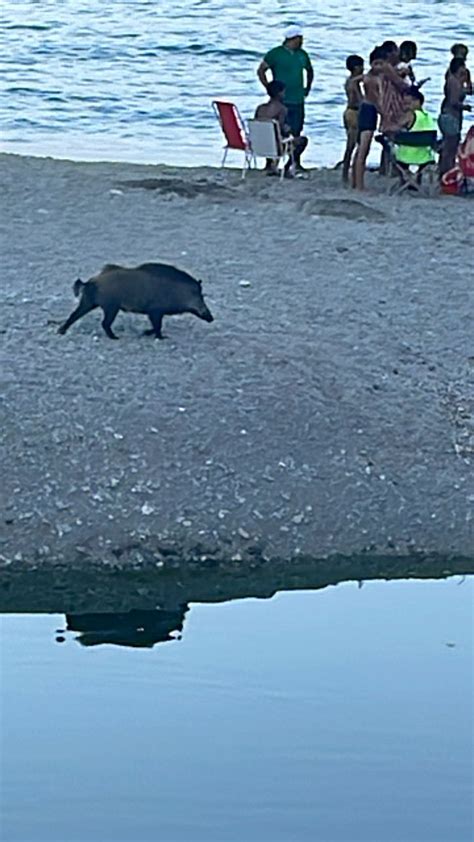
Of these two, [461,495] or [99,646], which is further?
[461,495]

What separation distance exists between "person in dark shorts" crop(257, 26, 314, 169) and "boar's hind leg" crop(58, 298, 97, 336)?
5.19 m

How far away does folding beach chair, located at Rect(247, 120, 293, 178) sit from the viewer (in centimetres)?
1495

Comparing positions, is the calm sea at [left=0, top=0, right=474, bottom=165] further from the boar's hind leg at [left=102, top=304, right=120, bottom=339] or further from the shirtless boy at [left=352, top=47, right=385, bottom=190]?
the boar's hind leg at [left=102, top=304, right=120, bottom=339]

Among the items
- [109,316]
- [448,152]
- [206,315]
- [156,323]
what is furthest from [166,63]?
[109,316]

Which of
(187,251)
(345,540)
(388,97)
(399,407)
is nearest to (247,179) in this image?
(388,97)

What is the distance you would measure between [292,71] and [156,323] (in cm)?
528

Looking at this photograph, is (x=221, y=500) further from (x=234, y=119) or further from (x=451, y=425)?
(x=234, y=119)

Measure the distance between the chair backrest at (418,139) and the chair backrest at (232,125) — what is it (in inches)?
53.9

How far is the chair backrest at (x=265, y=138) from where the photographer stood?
14.9 m

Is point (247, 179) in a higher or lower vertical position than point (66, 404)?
higher

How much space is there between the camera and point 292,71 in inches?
595

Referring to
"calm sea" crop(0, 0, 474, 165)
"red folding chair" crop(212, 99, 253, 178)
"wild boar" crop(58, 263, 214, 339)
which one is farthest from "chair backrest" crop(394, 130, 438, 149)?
"wild boar" crop(58, 263, 214, 339)

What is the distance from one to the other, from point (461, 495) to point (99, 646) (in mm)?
2095

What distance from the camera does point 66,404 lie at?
9492 millimetres
